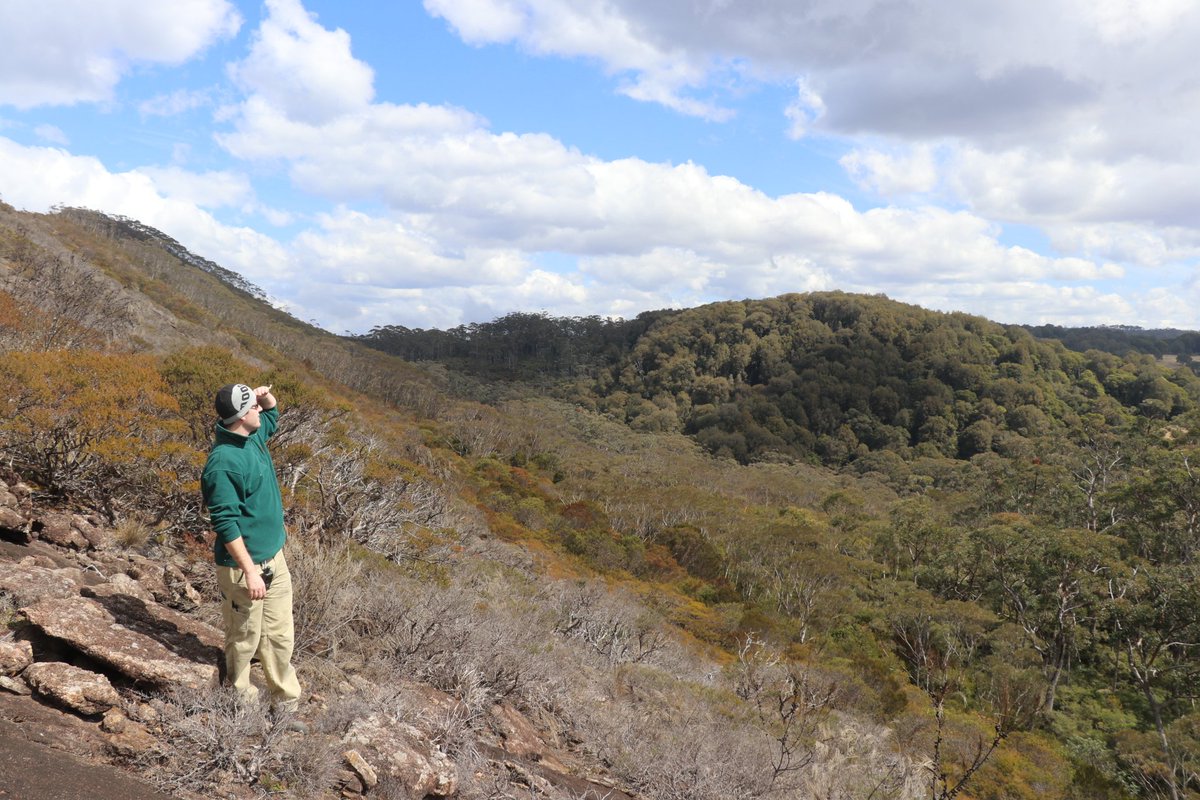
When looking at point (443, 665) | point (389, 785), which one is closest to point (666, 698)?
point (443, 665)

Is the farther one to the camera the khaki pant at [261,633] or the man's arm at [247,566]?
the khaki pant at [261,633]

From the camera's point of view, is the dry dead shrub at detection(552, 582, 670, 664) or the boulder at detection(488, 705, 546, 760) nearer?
the boulder at detection(488, 705, 546, 760)

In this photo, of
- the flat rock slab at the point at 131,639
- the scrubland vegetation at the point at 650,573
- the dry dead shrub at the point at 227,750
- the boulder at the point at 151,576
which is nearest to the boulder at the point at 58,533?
the scrubland vegetation at the point at 650,573

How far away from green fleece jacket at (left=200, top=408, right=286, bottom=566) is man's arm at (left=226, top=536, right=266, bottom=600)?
0.04m

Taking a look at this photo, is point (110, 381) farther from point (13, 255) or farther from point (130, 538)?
point (13, 255)

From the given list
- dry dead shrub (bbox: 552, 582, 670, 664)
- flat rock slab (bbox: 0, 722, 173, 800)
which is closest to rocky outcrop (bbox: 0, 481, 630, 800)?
flat rock slab (bbox: 0, 722, 173, 800)

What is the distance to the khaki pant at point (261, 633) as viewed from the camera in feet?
11.1

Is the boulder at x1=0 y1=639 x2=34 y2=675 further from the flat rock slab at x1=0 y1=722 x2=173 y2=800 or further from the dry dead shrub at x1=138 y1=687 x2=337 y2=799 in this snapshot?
the dry dead shrub at x1=138 y1=687 x2=337 y2=799

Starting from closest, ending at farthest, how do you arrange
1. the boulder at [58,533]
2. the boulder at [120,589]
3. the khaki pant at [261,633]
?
the khaki pant at [261,633]
the boulder at [120,589]
the boulder at [58,533]

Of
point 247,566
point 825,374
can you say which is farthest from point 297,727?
point 825,374

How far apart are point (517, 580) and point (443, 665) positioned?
334 inches

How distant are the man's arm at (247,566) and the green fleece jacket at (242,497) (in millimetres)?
38

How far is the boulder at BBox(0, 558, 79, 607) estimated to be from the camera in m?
3.81

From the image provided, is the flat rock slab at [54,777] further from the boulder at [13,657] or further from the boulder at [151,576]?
the boulder at [151,576]
